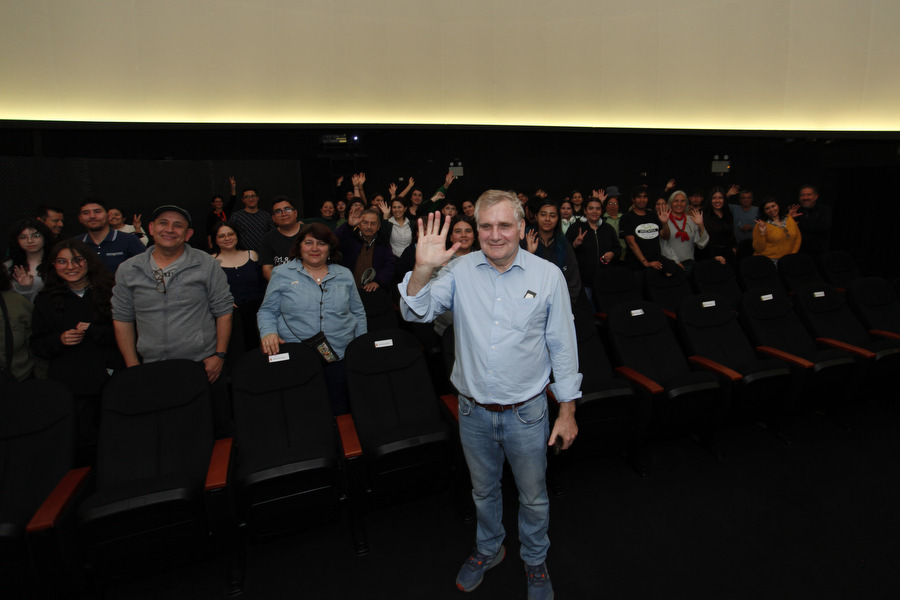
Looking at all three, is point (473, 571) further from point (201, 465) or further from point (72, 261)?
point (72, 261)

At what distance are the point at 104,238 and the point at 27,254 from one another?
47 centimetres

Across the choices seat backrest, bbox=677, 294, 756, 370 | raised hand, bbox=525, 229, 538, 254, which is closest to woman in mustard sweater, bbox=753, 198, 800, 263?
seat backrest, bbox=677, 294, 756, 370

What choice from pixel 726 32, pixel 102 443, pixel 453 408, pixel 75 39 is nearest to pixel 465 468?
Answer: pixel 453 408

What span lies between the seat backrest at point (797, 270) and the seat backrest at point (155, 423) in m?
5.71

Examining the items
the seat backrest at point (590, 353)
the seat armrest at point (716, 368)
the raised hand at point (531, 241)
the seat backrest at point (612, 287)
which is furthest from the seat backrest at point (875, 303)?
the raised hand at point (531, 241)

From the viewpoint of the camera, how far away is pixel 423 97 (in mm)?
6594

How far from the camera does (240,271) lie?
11.4 feet

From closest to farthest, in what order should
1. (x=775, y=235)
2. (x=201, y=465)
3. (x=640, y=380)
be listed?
(x=201, y=465) < (x=640, y=380) < (x=775, y=235)

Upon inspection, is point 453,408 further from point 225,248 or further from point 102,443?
point 225,248

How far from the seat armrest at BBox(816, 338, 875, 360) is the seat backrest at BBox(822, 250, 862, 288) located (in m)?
2.23

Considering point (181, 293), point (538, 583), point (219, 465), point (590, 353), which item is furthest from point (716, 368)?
point (181, 293)

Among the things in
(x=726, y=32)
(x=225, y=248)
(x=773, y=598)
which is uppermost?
(x=726, y=32)

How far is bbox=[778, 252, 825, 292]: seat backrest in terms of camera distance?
488 cm

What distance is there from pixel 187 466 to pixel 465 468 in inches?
55.9
